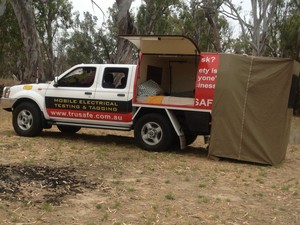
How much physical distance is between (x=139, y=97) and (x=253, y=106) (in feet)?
8.27

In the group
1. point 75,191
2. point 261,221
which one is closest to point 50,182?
point 75,191

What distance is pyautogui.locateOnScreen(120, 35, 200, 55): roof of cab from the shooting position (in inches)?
364

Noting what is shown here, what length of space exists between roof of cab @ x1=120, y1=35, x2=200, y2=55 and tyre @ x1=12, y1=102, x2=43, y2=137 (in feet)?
9.73

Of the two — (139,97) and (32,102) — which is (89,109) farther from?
(32,102)

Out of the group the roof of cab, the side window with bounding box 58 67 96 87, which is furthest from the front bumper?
the roof of cab

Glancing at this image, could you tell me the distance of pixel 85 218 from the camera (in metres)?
5.06

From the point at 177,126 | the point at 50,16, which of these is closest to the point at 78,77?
the point at 177,126

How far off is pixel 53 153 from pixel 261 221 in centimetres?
470

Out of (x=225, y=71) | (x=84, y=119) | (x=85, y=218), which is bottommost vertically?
(x=85, y=218)

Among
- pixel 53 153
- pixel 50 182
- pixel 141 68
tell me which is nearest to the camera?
pixel 50 182

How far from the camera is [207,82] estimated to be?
912 centimetres

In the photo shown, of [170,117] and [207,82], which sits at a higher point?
[207,82]

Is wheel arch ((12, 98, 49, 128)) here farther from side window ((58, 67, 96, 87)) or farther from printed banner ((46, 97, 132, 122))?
side window ((58, 67, 96, 87))

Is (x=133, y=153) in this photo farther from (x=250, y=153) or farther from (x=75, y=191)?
(x=75, y=191)
